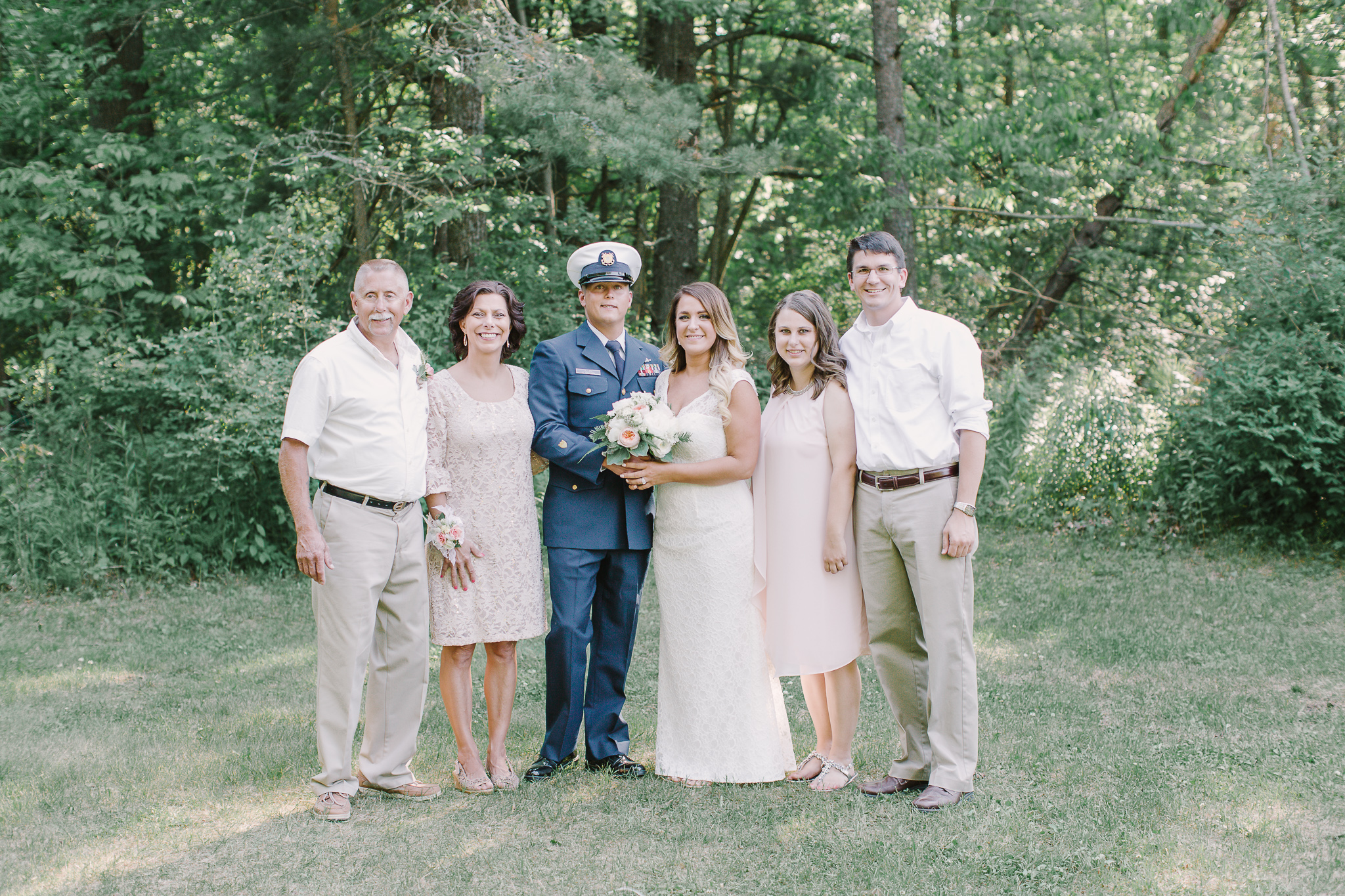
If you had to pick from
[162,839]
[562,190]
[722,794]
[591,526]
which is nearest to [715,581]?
[591,526]

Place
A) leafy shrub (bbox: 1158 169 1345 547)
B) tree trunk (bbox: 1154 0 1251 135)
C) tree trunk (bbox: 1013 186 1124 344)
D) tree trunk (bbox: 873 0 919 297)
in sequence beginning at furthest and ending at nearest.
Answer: tree trunk (bbox: 1013 186 1124 344) → tree trunk (bbox: 1154 0 1251 135) → tree trunk (bbox: 873 0 919 297) → leafy shrub (bbox: 1158 169 1345 547)

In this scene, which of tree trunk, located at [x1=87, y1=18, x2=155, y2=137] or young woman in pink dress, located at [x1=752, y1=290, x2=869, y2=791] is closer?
young woman in pink dress, located at [x1=752, y1=290, x2=869, y2=791]

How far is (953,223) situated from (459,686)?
1201 centimetres

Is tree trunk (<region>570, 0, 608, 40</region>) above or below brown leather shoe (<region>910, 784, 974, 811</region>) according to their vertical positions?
above

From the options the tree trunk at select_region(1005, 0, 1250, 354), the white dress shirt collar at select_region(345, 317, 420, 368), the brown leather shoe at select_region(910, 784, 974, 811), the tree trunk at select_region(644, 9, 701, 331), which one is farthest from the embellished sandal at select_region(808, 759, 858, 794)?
the tree trunk at select_region(1005, 0, 1250, 354)

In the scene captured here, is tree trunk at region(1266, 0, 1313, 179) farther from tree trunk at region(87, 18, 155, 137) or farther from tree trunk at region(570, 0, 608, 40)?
tree trunk at region(87, 18, 155, 137)

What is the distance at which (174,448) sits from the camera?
8609 mm

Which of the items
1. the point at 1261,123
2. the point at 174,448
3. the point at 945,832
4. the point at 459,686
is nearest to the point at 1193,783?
the point at 945,832

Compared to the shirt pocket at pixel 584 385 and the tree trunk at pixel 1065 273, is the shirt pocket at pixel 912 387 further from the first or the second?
the tree trunk at pixel 1065 273

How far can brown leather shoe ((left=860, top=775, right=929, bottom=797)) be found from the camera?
13.8ft

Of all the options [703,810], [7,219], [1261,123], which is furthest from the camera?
[1261,123]

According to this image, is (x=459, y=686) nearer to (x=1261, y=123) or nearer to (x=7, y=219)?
(x=7, y=219)

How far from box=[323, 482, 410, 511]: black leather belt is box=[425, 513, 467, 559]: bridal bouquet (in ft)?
0.65

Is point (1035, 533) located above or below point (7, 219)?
below
